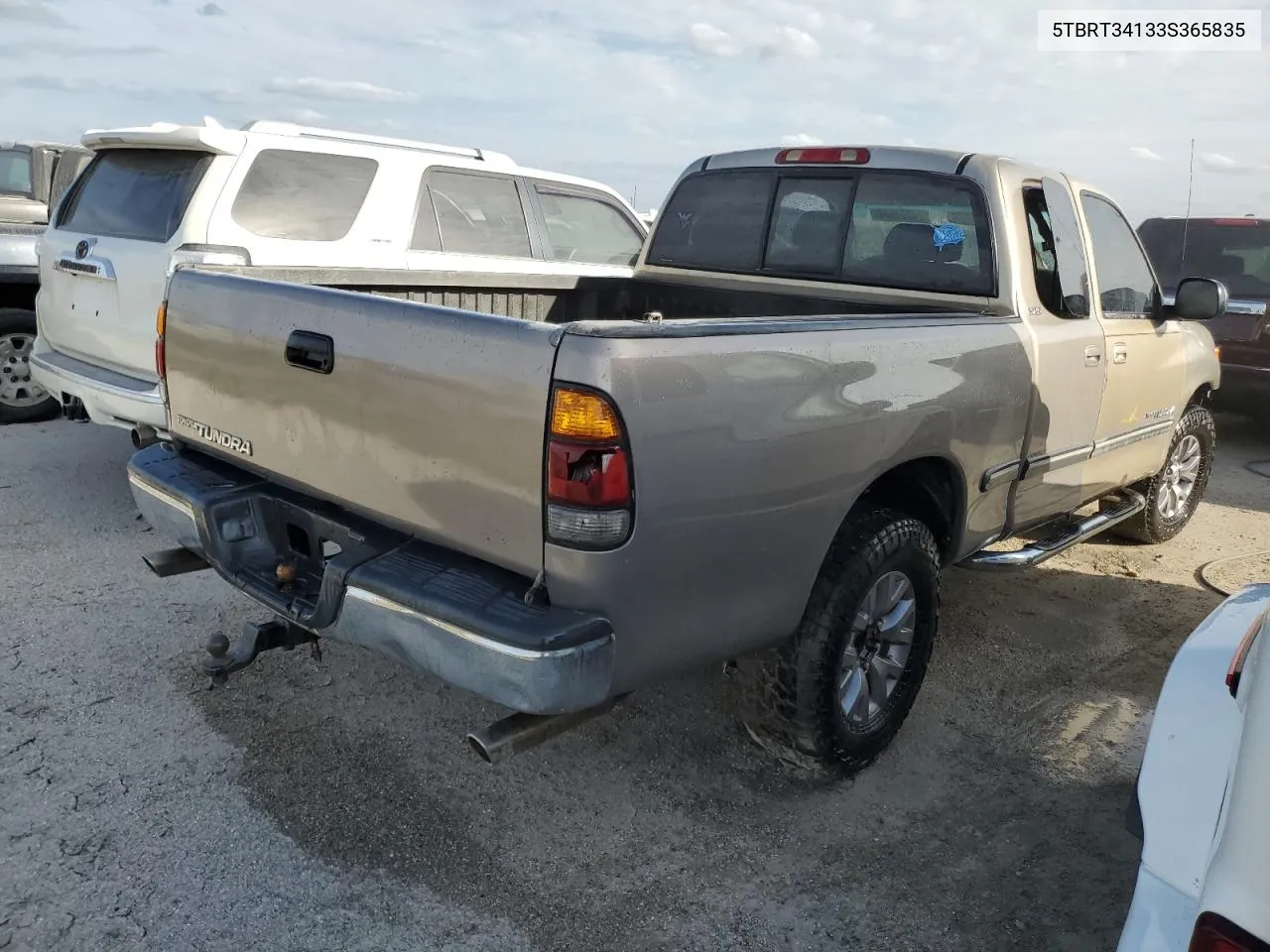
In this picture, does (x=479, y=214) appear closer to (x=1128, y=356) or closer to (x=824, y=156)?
(x=824, y=156)

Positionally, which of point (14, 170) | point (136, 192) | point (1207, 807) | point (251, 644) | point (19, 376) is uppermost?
point (14, 170)

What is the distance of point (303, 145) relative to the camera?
18.1 ft

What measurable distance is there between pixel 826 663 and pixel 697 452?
90 cm

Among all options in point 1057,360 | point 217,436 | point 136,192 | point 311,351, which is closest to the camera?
point 311,351

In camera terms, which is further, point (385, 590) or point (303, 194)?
point (303, 194)

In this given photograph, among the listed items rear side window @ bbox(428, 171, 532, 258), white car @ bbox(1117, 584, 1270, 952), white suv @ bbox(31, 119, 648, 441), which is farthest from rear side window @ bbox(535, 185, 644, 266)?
white car @ bbox(1117, 584, 1270, 952)

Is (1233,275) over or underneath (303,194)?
underneath

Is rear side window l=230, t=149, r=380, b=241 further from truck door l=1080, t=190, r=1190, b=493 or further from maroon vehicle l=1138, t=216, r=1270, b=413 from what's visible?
maroon vehicle l=1138, t=216, r=1270, b=413

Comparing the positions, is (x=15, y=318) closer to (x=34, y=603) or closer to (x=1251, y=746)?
(x=34, y=603)

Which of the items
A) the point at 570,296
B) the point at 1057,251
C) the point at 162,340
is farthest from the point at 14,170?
the point at 1057,251

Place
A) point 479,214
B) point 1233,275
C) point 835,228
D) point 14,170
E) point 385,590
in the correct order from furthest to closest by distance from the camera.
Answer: point 14,170 < point 1233,275 < point 479,214 < point 835,228 < point 385,590

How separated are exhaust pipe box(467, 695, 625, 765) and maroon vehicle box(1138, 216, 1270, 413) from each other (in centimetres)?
727

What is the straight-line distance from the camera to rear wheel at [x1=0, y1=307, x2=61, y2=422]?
22.1 ft

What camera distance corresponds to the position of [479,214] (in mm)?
6508
